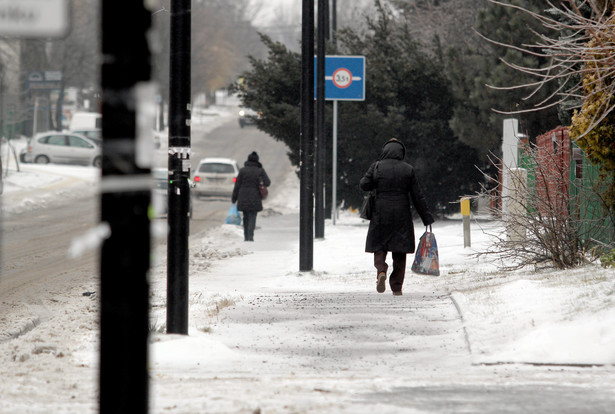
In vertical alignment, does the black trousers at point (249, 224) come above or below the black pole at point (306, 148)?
below

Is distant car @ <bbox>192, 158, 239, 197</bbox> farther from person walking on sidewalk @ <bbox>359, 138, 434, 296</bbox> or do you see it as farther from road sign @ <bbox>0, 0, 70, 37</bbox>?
road sign @ <bbox>0, 0, 70, 37</bbox>

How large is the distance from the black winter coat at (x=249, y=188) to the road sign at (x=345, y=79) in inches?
80.9

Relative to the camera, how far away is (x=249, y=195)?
62.7ft

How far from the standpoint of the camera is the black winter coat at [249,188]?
1895 centimetres

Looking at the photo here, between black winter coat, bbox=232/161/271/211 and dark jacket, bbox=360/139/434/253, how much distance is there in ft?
26.3

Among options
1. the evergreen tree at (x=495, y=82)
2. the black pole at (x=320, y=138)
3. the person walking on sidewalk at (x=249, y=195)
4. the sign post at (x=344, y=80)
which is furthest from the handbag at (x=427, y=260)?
the person walking on sidewalk at (x=249, y=195)

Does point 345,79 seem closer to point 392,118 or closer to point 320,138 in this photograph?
point 320,138

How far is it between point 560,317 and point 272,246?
1072 cm

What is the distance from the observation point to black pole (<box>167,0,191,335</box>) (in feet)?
25.0

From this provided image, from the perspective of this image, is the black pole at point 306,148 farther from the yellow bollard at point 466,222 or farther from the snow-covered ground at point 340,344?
the yellow bollard at point 466,222

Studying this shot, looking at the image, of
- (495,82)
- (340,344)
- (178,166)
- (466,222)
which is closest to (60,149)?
(495,82)

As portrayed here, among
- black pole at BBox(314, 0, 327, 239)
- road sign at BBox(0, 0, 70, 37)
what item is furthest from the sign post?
road sign at BBox(0, 0, 70, 37)

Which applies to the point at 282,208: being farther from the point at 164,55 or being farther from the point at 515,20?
the point at 164,55

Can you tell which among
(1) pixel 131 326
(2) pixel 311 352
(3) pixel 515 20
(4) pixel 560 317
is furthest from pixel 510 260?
(1) pixel 131 326
